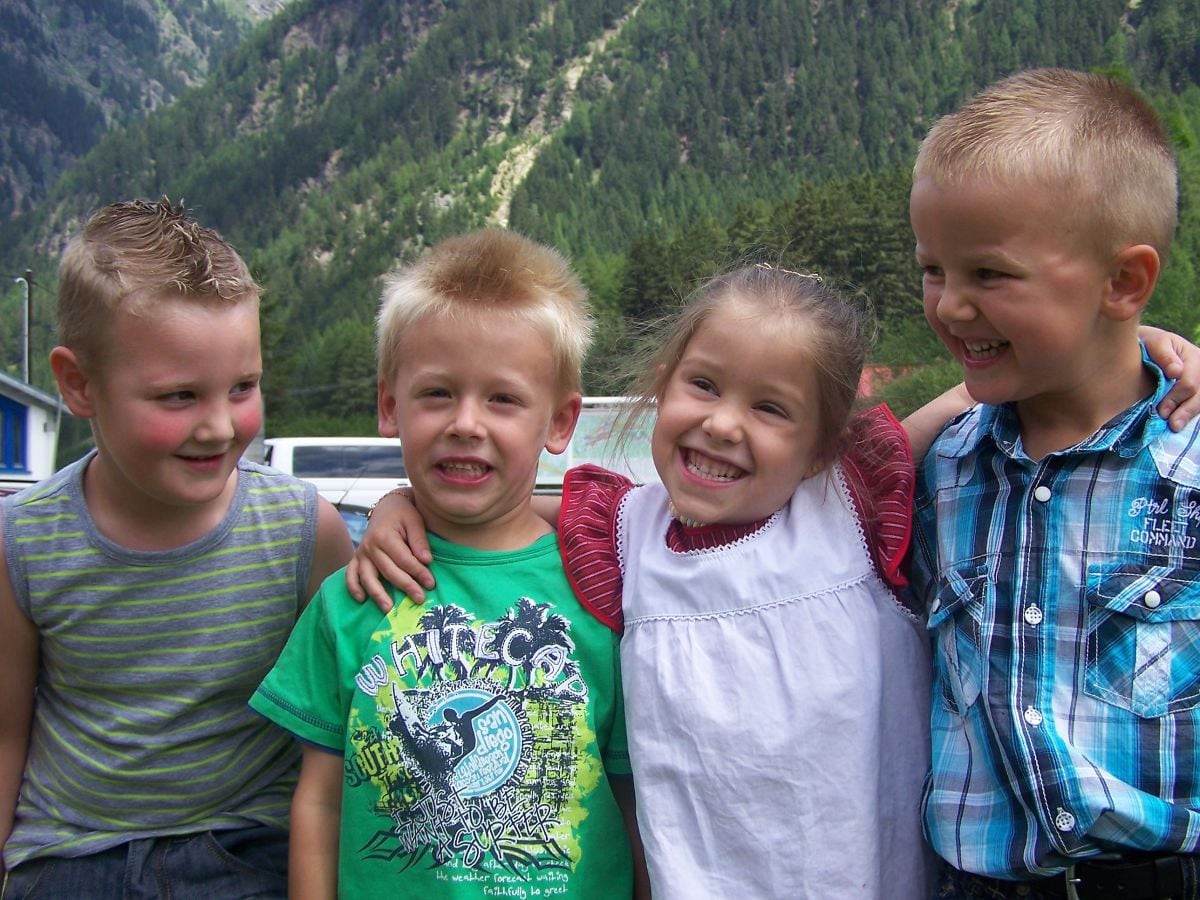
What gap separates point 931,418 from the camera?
2094 millimetres

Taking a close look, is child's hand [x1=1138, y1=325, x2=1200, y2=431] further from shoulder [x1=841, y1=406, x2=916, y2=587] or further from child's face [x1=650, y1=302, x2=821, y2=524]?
child's face [x1=650, y1=302, x2=821, y2=524]

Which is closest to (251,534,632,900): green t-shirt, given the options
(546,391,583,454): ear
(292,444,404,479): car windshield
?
(546,391,583,454): ear

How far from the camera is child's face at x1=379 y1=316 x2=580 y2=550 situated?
189 cm

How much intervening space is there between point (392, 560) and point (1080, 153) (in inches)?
49.4

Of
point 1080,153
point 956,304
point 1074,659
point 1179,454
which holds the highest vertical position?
point 1080,153

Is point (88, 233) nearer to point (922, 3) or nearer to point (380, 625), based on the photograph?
point (380, 625)

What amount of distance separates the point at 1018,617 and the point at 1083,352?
16.4 inches

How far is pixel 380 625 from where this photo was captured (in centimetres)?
187

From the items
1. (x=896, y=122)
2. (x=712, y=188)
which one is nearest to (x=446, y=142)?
(x=712, y=188)

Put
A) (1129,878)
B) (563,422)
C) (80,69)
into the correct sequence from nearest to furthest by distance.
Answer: (1129,878), (563,422), (80,69)

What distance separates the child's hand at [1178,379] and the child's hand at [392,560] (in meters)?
1.20

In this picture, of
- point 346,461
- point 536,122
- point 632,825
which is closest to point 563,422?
point 632,825

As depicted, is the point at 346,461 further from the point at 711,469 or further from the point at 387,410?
the point at 711,469

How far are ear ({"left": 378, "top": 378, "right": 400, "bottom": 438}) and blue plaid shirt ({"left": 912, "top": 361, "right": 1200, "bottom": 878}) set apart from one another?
3.15ft
